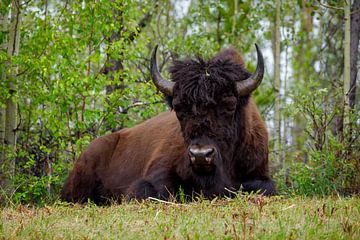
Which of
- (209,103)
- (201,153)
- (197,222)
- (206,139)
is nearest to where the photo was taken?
(197,222)

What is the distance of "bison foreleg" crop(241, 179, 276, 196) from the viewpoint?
9195 millimetres

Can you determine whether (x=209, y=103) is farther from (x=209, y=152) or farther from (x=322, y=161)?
(x=322, y=161)

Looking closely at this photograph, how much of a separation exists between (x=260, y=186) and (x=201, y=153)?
62.6 inches

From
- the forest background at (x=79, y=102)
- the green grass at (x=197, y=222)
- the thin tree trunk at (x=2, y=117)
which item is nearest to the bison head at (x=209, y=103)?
the green grass at (x=197, y=222)

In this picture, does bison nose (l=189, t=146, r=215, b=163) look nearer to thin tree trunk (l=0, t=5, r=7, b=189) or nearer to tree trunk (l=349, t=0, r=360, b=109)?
thin tree trunk (l=0, t=5, r=7, b=189)

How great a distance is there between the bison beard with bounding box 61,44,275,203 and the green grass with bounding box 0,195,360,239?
1.46 metres

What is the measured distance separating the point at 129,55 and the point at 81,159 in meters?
2.11

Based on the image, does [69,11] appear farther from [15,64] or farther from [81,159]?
[81,159]

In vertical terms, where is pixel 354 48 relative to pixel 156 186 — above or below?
above

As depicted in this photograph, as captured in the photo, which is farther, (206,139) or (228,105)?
(228,105)

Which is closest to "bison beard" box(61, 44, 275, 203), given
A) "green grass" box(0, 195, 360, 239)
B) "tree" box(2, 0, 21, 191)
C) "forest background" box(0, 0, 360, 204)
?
"forest background" box(0, 0, 360, 204)

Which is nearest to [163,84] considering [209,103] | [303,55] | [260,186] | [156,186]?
[209,103]

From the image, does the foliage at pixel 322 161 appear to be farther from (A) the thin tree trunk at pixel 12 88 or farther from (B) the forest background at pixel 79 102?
(A) the thin tree trunk at pixel 12 88

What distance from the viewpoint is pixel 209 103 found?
8477 millimetres
